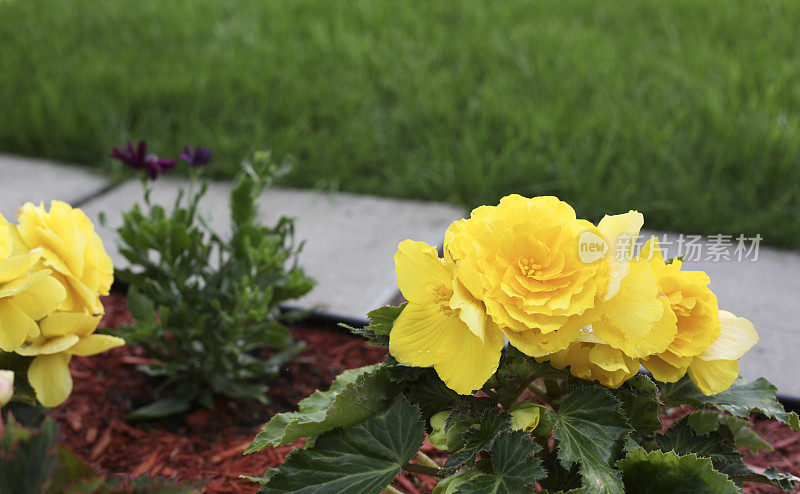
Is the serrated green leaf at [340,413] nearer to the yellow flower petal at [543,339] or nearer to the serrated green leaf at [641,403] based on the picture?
the yellow flower petal at [543,339]

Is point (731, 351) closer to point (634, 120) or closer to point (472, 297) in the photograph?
point (472, 297)

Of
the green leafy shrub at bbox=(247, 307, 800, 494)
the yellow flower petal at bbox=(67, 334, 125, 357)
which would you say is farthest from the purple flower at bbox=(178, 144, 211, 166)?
the green leafy shrub at bbox=(247, 307, 800, 494)

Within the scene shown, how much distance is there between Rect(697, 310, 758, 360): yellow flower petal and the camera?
1.16m

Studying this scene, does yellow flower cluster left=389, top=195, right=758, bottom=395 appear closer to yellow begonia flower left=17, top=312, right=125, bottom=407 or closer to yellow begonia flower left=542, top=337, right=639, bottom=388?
yellow begonia flower left=542, top=337, right=639, bottom=388

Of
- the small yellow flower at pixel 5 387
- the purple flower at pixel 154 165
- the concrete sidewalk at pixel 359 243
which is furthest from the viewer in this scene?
the concrete sidewalk at pixel 359 243

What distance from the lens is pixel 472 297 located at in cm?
107

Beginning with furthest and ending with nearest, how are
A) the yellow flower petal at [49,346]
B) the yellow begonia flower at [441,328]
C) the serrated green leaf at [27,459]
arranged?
the yellow flower petal at [49,346] → the yellow begonia flower at [441,328] → the serrated green leaf at [27,459]

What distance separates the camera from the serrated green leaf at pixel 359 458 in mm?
1112

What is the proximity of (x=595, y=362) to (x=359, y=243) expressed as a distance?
167 cm

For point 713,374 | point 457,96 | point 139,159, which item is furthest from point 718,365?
point 457,96

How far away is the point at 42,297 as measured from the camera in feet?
4.13

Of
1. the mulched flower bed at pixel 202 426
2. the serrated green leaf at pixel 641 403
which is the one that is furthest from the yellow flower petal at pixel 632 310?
the mulched flower bed at pixel 202 426

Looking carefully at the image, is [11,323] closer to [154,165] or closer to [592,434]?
[154,165]

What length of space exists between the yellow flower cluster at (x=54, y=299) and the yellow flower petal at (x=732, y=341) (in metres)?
0.96
